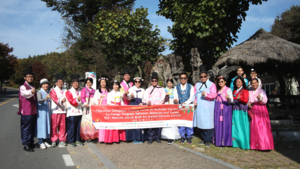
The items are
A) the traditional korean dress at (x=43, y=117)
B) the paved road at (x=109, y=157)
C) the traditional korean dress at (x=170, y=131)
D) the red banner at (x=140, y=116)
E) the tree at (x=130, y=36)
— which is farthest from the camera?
the tree at (x=130, y=36)

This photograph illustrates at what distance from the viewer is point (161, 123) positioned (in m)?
5.95

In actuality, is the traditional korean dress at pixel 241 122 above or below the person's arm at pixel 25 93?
below

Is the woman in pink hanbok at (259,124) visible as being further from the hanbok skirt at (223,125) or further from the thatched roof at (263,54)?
the thatched roof at (263,54)

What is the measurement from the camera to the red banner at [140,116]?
18.9 ft

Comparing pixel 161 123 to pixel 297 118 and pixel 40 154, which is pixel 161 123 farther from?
pixel 297 118

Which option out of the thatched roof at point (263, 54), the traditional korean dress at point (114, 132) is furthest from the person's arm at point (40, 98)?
the thatched roof at point (263, 54)

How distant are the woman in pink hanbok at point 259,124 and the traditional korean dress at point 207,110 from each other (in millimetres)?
958

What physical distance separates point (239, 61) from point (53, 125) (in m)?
7.27

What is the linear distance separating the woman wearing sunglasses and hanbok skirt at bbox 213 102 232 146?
2.08 meters

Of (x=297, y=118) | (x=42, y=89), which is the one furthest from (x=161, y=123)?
(x=297, y=118)

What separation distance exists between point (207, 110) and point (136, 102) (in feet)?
6.68

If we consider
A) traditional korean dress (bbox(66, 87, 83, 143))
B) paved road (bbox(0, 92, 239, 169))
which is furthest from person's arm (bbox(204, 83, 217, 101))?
traditional korean dress (bbox(66, 87, 83, 143))

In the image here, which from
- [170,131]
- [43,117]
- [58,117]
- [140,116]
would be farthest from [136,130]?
[43,117]

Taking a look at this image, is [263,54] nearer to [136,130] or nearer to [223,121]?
[223,121]
